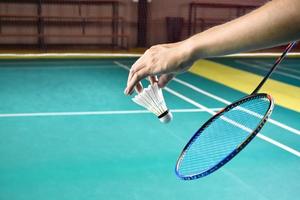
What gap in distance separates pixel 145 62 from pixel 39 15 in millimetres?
14321

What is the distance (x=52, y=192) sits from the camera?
3.93 m

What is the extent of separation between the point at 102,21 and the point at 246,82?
24.8 ft

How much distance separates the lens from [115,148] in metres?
5.12

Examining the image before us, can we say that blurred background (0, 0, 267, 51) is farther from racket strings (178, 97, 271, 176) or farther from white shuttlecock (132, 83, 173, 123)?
white shuttlecock (132, 83, 173, 123)

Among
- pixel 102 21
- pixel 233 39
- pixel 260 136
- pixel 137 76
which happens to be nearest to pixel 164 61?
pixel 137 76

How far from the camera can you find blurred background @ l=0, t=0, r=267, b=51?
14883 mm

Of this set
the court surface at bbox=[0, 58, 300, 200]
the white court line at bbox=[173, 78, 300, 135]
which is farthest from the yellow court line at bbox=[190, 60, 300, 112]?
the white court line at bbox=[173, 78, 300, 135]

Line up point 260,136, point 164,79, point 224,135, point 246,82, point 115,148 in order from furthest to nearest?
1. point 246,82
2. point 260,136
3. point 115,148
4. point 224,135
5. point 164,79

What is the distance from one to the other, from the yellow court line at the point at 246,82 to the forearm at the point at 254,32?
6505 mm

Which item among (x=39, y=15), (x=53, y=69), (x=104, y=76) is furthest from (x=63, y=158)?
(x=39, y=15)

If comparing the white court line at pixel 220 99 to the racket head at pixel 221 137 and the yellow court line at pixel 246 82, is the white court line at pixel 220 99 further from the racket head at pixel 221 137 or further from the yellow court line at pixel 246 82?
the racket head at pixel 221 137

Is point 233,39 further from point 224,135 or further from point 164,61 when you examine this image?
point 224,135

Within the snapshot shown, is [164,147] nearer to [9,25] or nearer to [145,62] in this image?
[145,62]

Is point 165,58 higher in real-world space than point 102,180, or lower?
higher
